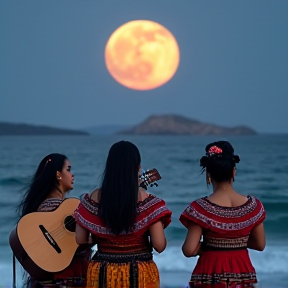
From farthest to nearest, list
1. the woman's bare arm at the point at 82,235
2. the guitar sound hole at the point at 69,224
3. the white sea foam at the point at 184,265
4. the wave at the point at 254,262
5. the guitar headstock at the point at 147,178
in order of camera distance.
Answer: the wave at the point at 254,262
the white sea foam at the point at 184,265
the guitar sound hole at the point at 69,224
the guitar headstock at the point at 147,178
the woman's bare arm at the point at 82,235

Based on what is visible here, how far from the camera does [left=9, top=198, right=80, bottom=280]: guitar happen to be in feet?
13.3

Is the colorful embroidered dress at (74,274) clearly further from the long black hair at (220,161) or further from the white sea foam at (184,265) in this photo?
the white sea foam at (184,265)

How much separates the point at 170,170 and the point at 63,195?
2469 cm

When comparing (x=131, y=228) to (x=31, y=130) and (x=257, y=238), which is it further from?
(x=31, y=130)

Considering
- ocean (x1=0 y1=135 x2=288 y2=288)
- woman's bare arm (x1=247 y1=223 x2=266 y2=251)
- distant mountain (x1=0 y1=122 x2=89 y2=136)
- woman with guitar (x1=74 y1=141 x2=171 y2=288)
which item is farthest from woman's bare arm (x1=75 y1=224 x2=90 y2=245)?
distant mountain (x1=0 y1=122 x2=89 y2=136)

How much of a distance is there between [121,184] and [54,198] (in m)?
0.84

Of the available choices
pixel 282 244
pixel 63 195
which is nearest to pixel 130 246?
pixel 63 195

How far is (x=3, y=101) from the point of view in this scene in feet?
131

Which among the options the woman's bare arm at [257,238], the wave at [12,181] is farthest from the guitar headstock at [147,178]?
the wave at [12,181]

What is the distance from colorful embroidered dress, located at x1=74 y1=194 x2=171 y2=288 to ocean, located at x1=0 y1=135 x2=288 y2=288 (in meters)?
0.43

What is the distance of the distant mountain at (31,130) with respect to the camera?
4028cm

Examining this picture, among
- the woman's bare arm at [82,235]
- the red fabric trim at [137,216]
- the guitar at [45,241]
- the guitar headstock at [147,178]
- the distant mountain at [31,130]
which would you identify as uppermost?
the guitar headstock at [147,178]

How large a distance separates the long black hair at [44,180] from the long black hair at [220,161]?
917 millimetres

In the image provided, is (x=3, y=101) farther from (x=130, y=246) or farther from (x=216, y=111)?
(x=130, y=246)
